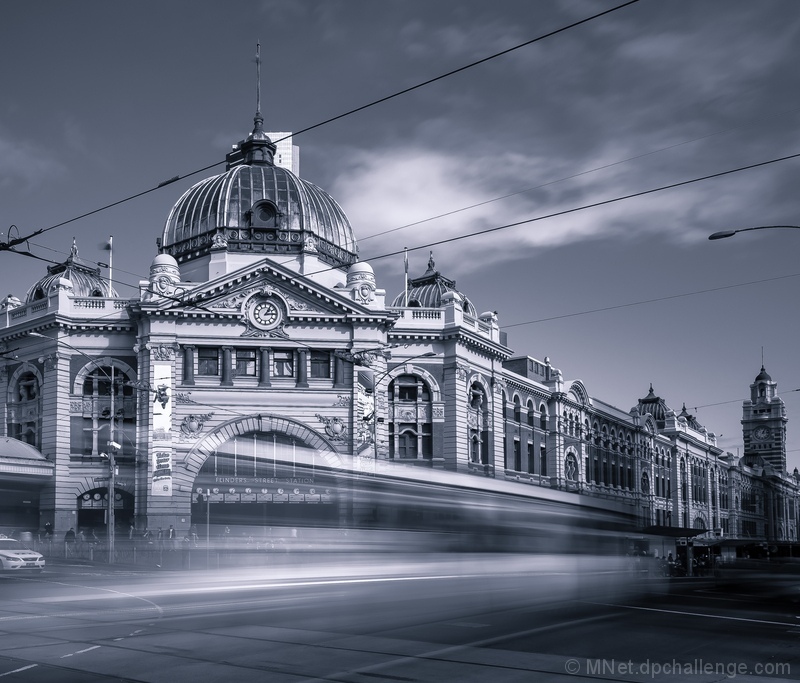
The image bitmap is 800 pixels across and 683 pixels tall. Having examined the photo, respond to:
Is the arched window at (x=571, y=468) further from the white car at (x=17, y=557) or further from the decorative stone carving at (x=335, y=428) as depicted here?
the white car at (x=17, y=557)

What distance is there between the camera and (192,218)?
5900 cm

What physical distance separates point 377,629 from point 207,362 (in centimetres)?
3529

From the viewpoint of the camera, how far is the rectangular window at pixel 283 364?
51000 millimetres

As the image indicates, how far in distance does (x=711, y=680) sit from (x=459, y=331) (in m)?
42.4

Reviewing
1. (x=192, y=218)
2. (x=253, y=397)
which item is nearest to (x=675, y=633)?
(x=253, y=397)

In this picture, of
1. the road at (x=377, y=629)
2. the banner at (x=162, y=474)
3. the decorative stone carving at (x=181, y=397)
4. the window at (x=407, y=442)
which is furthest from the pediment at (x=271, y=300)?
the road at (x=377, y=629)

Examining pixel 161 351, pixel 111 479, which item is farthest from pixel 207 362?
pixel 111 479

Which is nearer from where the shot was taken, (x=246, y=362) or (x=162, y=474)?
(x=162, y=474)

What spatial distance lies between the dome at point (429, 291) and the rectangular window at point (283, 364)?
1913 centimetres

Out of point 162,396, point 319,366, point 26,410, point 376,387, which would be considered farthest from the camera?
point 26,410

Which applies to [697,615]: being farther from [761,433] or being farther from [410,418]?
[761,433]

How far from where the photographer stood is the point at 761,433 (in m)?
160

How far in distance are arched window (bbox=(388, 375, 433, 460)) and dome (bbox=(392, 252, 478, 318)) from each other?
14453 millimetres

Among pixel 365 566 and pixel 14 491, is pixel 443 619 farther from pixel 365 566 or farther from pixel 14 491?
pixel 14 491
